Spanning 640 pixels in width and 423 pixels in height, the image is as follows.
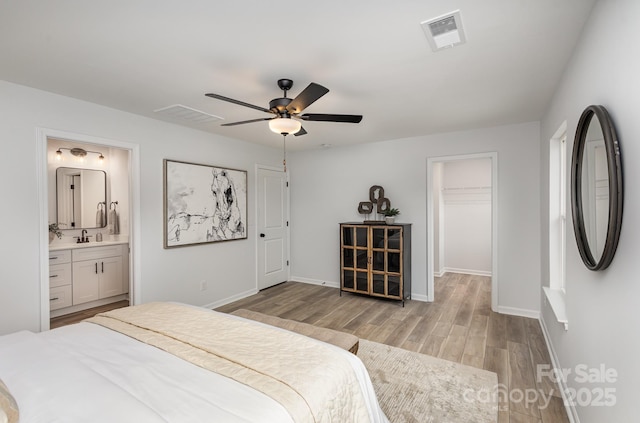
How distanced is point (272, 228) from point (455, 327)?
10.5 feet

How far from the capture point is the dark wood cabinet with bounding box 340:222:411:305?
14.2ft

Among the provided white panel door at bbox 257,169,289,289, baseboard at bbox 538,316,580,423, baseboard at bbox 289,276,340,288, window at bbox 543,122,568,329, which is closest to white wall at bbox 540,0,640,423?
baseboard at bbox 538,316,580,423

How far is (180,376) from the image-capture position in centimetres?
136

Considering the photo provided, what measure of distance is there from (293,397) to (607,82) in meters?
1.98

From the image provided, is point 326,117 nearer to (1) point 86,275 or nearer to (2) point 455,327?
(2) point 455,327

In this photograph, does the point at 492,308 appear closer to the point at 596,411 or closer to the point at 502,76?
the point at 596,411

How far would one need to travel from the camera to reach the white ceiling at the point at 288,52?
1637 millimetres

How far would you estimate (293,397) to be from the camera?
4.01ft

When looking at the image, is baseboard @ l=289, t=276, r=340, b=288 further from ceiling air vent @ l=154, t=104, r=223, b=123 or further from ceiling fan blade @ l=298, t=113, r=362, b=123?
ceiling fan blade @ l=298, t=113, r=362, b=123

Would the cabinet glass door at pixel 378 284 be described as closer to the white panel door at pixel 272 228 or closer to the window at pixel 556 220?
the white panel door at pixel 272 228

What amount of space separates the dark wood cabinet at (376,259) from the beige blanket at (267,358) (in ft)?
9.16

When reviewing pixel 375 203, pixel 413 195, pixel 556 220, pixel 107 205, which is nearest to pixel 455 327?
pixel 556 220

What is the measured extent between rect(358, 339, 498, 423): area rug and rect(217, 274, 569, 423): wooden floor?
0.41ft

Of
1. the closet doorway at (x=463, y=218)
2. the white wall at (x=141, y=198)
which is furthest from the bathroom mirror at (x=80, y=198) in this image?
the closet doorway at (x=463, y=218)
